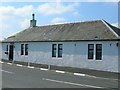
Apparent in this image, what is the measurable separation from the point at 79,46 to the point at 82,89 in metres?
13.8

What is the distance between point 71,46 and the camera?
29.0 m

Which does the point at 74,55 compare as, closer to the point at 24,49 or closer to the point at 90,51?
the point at 90,51

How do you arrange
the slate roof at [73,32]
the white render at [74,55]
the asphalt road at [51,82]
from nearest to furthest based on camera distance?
1. the asphalt road at [51,82]
2. the white render at [74,55]
3. the slate roof at [73,32]

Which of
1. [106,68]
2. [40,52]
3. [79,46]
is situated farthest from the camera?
[40,52]

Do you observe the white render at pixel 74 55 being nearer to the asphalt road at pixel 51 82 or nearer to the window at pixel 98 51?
the window at pixel 98 51

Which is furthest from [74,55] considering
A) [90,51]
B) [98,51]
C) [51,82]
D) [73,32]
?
[51,82]

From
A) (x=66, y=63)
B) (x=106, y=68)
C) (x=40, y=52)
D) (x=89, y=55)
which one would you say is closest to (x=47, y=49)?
(x=40, y=52)

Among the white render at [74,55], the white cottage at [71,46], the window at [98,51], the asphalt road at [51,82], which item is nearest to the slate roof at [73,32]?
the white cottage at [71,46]

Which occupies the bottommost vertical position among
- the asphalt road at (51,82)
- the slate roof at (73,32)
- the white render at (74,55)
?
the asphalt road at (51,82)

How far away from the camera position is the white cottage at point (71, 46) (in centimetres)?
2572

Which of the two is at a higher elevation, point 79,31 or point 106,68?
point 79,31

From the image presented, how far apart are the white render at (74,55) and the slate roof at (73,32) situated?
0.62 meters

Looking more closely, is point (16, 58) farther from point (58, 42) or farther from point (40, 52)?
point (58, 42)

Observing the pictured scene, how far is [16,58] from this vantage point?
37.7 metres
